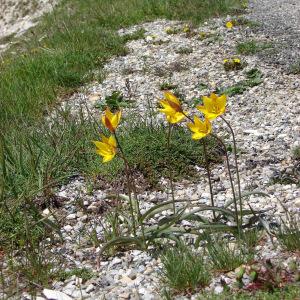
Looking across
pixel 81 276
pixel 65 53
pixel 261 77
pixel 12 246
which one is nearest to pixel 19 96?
pixel 65 53

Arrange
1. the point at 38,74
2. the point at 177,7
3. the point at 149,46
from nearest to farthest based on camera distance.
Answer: the point at 38,74 < the point at 149,46 < the point at 177,7

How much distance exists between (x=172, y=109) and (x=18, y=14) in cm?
1480

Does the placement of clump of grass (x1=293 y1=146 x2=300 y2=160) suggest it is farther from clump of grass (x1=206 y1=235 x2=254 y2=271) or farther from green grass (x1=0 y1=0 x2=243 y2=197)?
green grass (x1=0 y1=0 x2=243 y2=197)

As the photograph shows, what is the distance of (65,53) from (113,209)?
15.8ft

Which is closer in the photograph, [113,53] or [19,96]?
[19,96]

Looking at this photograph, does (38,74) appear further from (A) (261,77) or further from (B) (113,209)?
(B) (113,209)

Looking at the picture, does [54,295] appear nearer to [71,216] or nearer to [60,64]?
[71,216]

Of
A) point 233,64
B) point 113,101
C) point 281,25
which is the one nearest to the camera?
point 113,101

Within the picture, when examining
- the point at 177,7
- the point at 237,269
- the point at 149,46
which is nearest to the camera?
the point at 237,269

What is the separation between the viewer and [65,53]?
8305 mm

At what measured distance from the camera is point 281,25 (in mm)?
9078

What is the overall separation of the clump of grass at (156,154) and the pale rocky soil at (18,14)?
427 inches

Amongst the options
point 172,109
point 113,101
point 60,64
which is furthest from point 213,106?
point 60,64

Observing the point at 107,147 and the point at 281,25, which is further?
the point at 281,25
